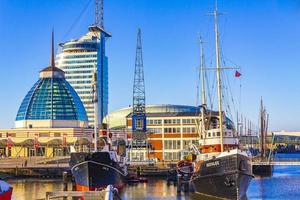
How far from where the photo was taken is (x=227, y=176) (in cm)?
6088

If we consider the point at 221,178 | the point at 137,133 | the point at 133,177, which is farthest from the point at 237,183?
the point at 137,133

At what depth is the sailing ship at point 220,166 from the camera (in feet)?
198

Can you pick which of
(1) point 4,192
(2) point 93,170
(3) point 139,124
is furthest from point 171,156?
(1) point 4,192

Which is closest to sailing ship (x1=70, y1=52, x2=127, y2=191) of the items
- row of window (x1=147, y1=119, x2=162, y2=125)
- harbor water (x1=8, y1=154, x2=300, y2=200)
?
harbor water (x1=8, y1=154, x2=300, y2=200)

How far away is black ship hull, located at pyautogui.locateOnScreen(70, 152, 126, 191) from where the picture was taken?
7256 centimetres

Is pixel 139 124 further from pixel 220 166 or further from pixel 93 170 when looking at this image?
pixel 220 166

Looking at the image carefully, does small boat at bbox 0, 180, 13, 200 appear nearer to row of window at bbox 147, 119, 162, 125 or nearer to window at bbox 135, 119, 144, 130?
window at bbox 135, 119, 144, 130

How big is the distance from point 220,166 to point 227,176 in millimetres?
1583

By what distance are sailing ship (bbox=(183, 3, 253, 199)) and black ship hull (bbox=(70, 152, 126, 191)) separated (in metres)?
12.4

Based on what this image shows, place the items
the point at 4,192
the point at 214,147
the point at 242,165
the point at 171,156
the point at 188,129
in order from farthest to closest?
the point at 171,156
the point at 188,129
the point at 214,147
the point at 242,165
the point at 4,192

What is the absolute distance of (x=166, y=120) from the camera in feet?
510

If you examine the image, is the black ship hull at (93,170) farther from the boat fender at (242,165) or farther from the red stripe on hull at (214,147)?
the boat fender at (242,165)

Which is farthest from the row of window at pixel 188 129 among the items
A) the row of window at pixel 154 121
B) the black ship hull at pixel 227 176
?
the black ship hull at pixel 227 176

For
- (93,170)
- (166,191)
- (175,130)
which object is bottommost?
(166,191)
